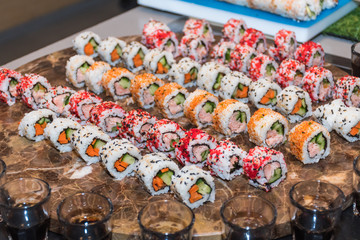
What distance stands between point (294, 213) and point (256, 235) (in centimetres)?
24

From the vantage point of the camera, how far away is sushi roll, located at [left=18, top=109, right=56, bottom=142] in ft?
10.8

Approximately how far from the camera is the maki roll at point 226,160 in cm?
293

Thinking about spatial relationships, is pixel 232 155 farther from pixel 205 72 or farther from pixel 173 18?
pixel 173 18

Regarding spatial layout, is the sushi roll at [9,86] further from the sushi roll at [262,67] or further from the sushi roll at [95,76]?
the sushi roll at [262,67]

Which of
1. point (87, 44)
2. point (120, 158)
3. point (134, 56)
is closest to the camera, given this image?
point (120, 158)

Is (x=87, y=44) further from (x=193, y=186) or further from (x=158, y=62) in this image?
(x=193, y=186)

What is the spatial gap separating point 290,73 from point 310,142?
72 cm

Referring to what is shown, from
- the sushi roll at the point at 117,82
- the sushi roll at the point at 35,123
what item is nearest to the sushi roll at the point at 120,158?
the sushi roll at the point at 35,123

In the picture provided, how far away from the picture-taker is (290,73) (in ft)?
12.0

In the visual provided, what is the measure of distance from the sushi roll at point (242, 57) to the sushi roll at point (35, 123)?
4.11 ft

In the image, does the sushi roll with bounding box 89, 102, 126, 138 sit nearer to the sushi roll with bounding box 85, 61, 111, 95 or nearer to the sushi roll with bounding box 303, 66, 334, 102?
the sushi roll with bounding box 85, 61, 111, 95

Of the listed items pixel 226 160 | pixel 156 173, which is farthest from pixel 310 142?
pixel 156 173

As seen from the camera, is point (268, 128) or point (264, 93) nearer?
point (268, 128)

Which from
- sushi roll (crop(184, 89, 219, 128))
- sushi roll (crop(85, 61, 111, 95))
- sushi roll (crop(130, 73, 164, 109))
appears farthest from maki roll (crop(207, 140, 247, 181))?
sushi roll (crop(85, 61, 111, 95))
